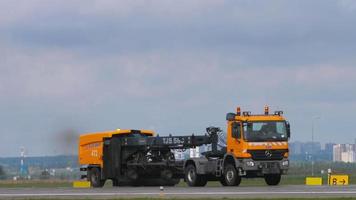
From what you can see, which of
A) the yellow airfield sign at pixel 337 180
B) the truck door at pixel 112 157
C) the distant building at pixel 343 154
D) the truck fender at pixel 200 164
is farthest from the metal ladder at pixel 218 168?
the distant building at pixel 343 154

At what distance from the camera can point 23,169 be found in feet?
522

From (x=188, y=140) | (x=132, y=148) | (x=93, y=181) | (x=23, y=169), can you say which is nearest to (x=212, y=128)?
(x=188, y=140)

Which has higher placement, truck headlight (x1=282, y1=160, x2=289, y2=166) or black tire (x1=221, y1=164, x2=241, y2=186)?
truck headlight (x1=282, y1=160, x2=289, y2=166)

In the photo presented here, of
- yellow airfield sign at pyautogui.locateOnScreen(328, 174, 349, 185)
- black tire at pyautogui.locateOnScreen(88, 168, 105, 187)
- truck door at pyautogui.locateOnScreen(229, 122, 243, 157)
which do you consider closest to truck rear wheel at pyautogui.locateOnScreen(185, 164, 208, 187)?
truck door at pyautogui.locateOnScreen(229, 122, 243, 157)

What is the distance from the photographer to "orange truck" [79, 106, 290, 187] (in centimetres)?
4547

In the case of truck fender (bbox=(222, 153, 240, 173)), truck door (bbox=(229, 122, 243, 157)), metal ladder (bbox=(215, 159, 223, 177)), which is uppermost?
truck door (bbox=(229, 122, 243, 157))

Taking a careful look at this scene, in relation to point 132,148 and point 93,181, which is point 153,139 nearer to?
point 132,148

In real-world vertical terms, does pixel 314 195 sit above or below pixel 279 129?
below

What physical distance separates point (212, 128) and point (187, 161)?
2.23 meters

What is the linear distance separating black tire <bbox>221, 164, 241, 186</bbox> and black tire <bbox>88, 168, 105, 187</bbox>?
29.7 ft

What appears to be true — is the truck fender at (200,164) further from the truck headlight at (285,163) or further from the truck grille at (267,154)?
the truck headlight at (285,163)

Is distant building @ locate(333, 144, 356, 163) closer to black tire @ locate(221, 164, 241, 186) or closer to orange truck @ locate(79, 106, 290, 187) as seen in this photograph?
orange truck @ locate(79, 106, 290, 187)

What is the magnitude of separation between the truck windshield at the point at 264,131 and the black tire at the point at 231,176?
1918mm

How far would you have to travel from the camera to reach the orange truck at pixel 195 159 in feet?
149
